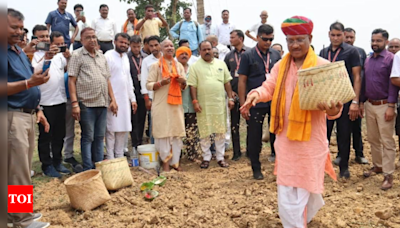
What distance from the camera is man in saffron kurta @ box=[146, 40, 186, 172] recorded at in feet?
18.4

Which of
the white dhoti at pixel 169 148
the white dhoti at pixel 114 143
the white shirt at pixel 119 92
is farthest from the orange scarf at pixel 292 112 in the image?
the white dhoti at pixel 114 143

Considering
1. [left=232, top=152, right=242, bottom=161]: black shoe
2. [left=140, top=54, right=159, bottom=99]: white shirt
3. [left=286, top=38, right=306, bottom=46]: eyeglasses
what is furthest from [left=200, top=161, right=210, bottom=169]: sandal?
[left=286, top=38, right=306, bottom=46]: eyeglasses

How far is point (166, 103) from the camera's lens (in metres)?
5.66

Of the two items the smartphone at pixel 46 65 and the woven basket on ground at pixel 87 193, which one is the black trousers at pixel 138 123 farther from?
the smartphone at pixel 46 65

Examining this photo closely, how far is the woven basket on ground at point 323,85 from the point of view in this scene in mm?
2850

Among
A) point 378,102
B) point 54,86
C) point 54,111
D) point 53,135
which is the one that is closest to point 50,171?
point 53,135

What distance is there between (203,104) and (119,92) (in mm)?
1414

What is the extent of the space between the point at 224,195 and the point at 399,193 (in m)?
2.19

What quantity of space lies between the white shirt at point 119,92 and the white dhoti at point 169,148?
62 cm

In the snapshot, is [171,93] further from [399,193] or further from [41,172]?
[399,193]

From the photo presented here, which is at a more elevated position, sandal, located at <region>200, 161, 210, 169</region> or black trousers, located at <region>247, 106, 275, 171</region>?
black trousers, located at <region>247, 106, 275, 171</region>

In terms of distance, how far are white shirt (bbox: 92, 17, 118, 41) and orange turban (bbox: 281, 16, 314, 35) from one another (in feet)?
19.7

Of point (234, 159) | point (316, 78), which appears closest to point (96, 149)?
point (234, 159)

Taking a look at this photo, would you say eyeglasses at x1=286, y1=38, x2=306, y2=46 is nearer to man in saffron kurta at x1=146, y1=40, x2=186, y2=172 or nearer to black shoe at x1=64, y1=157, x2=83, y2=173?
man in saffron kurta at x1=146, y1=40, x2=186, y2=172
